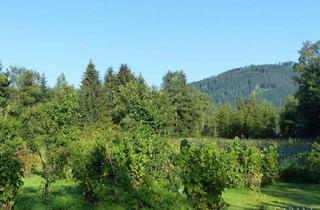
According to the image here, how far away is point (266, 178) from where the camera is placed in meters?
24.6

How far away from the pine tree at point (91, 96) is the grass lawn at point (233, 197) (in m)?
39.3

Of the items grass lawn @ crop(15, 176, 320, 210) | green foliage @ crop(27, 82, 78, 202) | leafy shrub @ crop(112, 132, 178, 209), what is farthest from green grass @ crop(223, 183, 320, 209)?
green foliage @ crop(27, 82, 78, 202)

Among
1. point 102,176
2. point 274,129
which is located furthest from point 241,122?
point 102,176

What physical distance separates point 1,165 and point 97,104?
51.9 meters

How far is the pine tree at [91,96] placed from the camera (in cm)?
6319

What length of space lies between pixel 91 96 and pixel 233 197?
4814cm

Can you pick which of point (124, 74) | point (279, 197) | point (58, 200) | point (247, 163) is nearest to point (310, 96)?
point (124, 74)

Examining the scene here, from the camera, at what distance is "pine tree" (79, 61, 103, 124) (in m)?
63.2

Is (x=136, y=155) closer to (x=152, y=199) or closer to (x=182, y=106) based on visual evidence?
(x=152, y=199)

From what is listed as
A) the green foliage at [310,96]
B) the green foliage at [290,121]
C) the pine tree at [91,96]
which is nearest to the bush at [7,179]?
the green foliage at [310,96]

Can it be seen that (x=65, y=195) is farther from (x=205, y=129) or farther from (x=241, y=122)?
(x=205, y=129)

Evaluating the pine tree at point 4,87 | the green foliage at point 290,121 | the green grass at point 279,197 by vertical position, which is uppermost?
the pine tree at point 4,87

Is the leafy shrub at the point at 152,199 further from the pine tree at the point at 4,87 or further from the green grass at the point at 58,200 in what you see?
the pine tree at the point at 4,87

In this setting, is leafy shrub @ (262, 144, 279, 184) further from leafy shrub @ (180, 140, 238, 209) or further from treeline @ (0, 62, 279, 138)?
treeline @ (0, 62, 279, 138)
